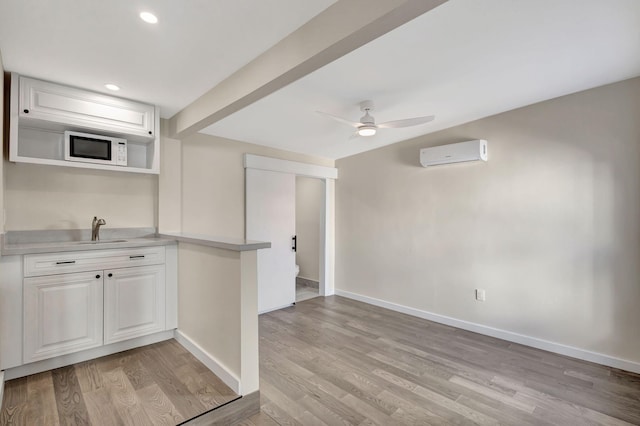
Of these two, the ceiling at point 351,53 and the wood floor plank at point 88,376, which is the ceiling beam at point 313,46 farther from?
the wood floor plank at point 88,376

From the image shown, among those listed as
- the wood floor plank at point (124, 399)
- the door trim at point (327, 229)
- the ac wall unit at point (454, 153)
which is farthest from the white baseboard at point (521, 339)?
the wood floor plank at point (124, 399)

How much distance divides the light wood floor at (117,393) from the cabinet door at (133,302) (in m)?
0.24

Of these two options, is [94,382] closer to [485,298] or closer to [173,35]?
[173,35]

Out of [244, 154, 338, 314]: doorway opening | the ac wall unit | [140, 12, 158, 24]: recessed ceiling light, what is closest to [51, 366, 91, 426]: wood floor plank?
[244, 154, 338, 314]: doorway opening

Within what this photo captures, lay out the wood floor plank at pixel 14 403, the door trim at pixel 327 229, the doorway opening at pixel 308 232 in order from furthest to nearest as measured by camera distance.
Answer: the doorway opening at pixel 308 232, the door trim at pixel 327 229, the wood floor plank at pixel 14 403

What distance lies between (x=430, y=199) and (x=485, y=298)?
1.29m

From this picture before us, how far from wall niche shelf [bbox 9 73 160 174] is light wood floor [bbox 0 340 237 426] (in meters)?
1.65

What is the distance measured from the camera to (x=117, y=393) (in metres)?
2.09

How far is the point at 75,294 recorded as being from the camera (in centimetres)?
243

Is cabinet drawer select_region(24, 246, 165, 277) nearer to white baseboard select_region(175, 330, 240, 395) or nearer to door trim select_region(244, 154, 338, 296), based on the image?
white baseboard select_region(175, 330, 240, 395)

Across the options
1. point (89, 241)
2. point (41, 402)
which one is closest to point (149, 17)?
point (89, 241)

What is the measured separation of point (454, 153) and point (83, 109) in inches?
142

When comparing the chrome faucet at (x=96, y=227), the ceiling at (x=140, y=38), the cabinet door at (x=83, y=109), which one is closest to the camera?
the ceiling at (x=140, y=38)

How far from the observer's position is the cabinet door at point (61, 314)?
2254mm
